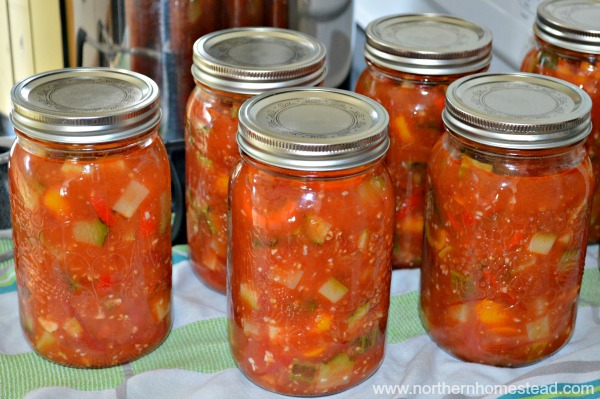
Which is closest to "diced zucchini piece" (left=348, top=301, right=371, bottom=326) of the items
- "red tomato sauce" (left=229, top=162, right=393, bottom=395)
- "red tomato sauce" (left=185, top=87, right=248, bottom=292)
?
"red tomato sauce" (left=229, top=162, right=393, bottom=395)

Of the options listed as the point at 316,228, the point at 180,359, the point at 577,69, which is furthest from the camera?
the point at 577,69

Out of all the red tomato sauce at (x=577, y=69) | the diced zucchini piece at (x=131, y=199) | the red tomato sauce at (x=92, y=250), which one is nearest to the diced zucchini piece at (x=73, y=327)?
the red tomato sauce at (x=92, y=250)

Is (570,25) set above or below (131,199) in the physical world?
above

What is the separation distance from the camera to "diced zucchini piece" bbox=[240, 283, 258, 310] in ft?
2.81

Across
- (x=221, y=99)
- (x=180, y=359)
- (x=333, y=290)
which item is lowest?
(x=180, y=359)

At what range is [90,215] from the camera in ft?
2.73

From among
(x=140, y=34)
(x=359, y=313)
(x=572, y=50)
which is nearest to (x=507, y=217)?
(x=359, y=313)

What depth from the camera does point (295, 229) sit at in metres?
0.81

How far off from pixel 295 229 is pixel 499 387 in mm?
265

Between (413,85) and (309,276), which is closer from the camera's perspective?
(309,276)

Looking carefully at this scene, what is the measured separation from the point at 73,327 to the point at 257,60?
0.34 meters

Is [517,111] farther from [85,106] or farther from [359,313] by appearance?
[85,106]

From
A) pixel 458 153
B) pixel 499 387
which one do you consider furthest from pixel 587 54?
pixel 499 387

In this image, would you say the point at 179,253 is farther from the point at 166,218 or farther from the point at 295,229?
the point at 295,229
